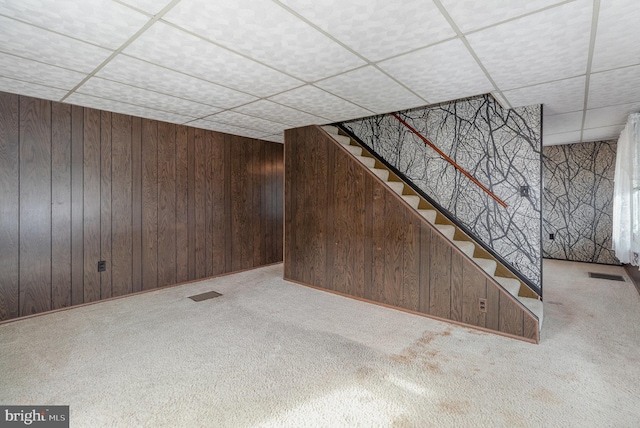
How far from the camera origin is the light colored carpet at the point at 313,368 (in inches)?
67.9

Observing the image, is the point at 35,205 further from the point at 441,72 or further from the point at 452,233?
the point at 452,233

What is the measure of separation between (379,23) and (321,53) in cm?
49

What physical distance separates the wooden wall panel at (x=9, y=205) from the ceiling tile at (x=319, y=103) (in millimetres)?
2618

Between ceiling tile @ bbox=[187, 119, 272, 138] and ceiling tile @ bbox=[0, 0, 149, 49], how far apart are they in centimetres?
214

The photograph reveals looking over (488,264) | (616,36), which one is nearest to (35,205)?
(488,264)

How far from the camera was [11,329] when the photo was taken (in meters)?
2.83

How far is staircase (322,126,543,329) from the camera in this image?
3074mm

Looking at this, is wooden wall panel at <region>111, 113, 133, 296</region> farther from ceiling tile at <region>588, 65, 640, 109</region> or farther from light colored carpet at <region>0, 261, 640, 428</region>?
ceiling tile at <region>588, 65, 640, 109</region>

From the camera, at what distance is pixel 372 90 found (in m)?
2.82

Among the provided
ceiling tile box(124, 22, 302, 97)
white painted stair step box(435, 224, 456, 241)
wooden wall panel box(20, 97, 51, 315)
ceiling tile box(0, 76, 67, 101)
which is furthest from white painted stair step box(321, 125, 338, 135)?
wooden wall panel box(20, 97, 51, 315)

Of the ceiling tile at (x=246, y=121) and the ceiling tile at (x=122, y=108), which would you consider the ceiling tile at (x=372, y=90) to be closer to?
the ceiling tile at (x=246, y=121)

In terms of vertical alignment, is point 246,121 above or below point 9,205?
above

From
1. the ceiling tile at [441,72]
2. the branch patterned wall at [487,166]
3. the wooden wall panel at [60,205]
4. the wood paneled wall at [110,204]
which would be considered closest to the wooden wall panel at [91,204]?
the wood paneled wall at [110,204]

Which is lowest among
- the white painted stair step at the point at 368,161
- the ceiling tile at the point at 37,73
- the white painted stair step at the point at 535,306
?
the white painted stair step at the point at 535,306
